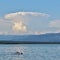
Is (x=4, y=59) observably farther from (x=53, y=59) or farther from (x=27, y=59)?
(x=53, y=59)

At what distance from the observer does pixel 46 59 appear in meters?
68.8

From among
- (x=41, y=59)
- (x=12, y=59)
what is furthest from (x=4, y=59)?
(x=41, y=59)

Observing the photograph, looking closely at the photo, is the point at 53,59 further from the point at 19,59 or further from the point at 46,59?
the point at 19,59

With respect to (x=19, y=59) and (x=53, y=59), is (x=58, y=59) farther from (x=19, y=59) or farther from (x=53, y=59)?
(x=19, y=59)

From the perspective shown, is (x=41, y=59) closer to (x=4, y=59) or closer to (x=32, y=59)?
(x=32, y=59)

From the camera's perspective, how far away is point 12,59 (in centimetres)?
6875

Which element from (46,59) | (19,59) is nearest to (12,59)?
(19,59)

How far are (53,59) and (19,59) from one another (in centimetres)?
655

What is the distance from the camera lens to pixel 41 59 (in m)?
68.8

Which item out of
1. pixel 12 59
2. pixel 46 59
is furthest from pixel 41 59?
pixel 12 59

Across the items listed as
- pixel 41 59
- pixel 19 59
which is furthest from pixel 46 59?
pixel 19 59

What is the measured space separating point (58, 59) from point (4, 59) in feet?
33.9

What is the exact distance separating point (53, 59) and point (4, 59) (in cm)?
938

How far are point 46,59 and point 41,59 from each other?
0.96m
